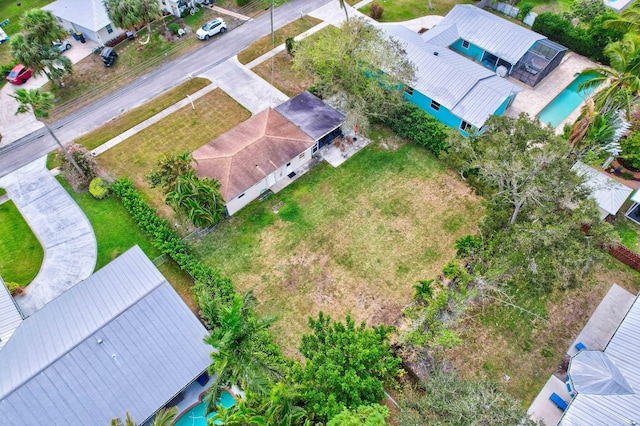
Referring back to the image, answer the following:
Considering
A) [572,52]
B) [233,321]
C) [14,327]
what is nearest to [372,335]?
[233,321]

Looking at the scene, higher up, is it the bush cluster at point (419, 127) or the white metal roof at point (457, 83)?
the white metal roof at point (457, 83)

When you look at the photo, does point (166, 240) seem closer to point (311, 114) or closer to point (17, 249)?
point (17, 249)

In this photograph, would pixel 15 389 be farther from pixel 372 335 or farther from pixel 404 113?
pixel 404 113

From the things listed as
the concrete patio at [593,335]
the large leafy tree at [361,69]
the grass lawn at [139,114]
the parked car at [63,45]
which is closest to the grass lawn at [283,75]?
the large leafy tree at [361,69]

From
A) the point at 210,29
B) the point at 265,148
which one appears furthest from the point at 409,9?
the point at 265,148

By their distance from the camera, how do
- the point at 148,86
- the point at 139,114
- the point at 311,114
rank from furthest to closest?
the point at 148,86
the point at 139,114
the point at 311,114

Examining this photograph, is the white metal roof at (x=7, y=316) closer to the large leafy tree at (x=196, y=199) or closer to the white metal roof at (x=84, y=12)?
the large leafy tree at (x=196, y=199)

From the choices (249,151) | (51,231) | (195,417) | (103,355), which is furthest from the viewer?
(249,151)

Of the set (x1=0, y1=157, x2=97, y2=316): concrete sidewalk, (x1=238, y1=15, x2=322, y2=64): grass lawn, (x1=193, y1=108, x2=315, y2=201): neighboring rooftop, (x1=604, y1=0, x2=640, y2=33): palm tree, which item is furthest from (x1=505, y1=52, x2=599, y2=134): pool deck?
(x1=0, y1=157, x2=97, y2=316): concrete sidewalk
